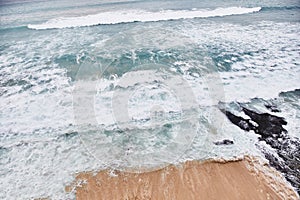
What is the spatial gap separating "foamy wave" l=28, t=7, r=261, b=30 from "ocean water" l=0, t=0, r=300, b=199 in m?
0.45

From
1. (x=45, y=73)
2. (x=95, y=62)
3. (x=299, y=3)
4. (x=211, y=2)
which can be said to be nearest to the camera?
(x=45, y=73)

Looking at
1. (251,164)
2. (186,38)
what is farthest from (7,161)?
(186,38)

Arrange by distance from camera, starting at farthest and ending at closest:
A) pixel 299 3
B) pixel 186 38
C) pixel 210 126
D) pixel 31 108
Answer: pixel 299 3
pixel 186 38
pixel 31 108
pixel 210 126

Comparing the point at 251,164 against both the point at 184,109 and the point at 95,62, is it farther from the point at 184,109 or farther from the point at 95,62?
the point at 95,62

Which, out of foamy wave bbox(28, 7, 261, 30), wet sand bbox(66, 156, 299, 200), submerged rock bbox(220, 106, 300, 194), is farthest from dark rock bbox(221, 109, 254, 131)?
foamy wave bbox(28, 7, 261, 30)

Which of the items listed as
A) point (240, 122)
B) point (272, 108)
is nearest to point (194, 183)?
point (240, 122)

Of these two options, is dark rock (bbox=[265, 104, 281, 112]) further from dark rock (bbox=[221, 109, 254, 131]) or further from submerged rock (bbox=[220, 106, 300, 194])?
dark rock (bbox=[221, 109, 254, 131])

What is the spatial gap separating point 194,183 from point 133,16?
533 inches

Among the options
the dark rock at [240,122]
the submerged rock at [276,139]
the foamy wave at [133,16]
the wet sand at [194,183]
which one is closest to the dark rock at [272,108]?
the submerged rock at [276,139]

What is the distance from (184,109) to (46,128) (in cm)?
350

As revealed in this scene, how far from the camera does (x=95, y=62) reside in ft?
31.3

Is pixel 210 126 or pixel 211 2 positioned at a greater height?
pixel 211 2

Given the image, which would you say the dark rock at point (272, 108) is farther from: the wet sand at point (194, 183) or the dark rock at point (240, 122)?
the wet sand at point (194, 183)

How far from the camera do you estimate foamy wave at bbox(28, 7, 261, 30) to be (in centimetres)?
1519
